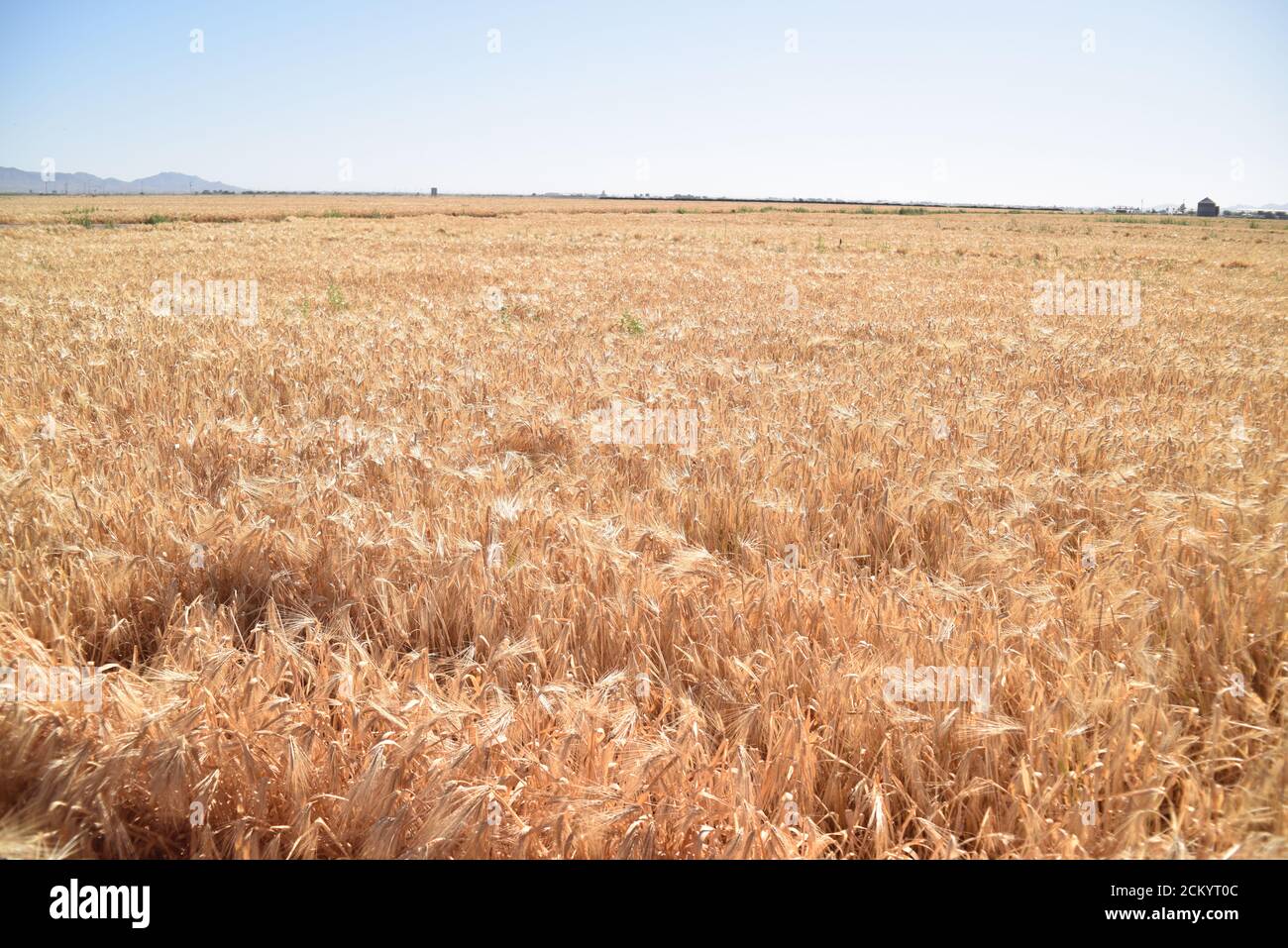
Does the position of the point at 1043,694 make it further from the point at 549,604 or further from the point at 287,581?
the point at 287,581

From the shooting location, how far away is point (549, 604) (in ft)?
7.91

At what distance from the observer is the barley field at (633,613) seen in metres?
1.60

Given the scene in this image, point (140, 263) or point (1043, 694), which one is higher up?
point (140, 263)

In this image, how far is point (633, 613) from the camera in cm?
238

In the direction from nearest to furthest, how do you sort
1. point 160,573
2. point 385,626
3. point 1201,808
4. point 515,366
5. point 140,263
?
1. point 1201,808
2. point 385,626
3. point 160,573
4. point 515,366
5. point 140,263

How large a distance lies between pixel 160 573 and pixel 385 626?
952 mm

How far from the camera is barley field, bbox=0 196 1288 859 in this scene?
1.60m
